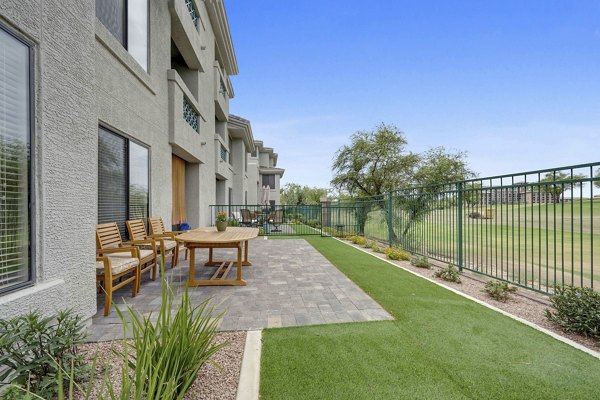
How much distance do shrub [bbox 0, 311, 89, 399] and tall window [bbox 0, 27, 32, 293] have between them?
63cm

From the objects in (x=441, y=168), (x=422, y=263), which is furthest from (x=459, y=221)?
(x=441, y=168)

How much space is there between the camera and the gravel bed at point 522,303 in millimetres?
3020

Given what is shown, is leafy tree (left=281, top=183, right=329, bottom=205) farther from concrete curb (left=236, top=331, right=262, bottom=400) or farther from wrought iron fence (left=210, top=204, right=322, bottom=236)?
concrete curb (left=236, top=331, right=262, bottom=400)

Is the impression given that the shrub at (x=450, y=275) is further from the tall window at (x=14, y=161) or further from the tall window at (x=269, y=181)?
the tall window at (x=269, y=181)

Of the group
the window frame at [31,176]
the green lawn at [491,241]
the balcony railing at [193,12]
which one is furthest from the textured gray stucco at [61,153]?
the balcony railing at [193,12]

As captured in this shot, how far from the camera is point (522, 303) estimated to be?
400 centimetres

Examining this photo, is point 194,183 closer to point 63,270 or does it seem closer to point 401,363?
point 63,270

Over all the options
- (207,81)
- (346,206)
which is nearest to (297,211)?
(346,206)

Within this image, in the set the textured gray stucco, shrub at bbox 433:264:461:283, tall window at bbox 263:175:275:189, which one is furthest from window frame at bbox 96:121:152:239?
tall window at bbox 263:175:275:189

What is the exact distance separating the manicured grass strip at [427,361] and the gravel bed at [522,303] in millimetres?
320

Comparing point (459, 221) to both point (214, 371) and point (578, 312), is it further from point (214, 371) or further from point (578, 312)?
point (214, 371)

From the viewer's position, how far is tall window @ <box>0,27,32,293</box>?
225 centimetres

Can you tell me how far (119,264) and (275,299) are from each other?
7.49ft

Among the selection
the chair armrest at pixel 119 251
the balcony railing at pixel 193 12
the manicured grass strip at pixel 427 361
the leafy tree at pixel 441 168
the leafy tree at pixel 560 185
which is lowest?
the manicured grass strip at pixel 427 361
